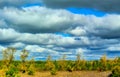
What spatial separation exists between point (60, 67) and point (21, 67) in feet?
34.7

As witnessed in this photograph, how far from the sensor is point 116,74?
1842 inches

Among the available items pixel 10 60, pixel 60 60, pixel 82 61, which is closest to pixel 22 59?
pixel 10 60

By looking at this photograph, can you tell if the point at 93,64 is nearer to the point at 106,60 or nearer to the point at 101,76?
the point at 106,60

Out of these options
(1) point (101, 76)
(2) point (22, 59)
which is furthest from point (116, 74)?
(2) point (22, 59)

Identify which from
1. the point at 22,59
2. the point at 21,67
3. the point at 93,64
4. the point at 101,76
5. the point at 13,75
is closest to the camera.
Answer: the point at 13,75

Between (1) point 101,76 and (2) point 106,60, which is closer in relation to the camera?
(1) point 101,76

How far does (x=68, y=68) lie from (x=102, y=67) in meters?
7.42

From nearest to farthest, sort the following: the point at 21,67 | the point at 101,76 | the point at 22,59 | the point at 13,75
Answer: the point at 13,75, the point at 101,76, the point at 21,67, the point at 22,59

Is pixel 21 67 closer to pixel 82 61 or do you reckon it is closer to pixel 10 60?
pixel 10 60

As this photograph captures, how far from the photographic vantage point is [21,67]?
210 feet

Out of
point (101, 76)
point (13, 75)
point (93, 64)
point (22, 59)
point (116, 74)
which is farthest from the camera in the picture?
point (93, 64)

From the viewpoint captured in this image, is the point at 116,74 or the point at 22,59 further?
the point at 22,59

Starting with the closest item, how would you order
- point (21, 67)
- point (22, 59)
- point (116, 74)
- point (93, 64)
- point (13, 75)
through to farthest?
point (13, 75)
point (116, 74)
point (21, 67)
point (22, 59)
point (93, 64)

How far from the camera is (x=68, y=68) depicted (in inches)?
2665
